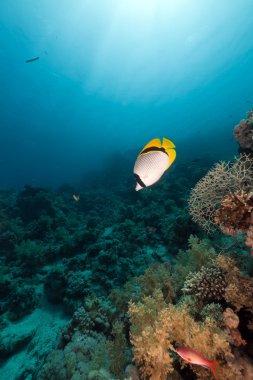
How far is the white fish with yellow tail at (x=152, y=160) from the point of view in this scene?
1548 millimetres

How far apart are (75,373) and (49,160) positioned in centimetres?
13056

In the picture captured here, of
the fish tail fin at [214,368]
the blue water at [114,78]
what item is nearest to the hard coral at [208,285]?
the fish tail fin at [214,368]

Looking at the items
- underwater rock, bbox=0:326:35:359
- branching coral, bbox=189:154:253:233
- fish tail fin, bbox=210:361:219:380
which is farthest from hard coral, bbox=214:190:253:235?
underwater rock, bbox=0:326:35:359

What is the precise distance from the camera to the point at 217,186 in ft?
12.6

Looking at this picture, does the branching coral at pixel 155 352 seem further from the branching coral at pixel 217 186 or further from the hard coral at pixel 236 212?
the branching coral at pixel 217 186

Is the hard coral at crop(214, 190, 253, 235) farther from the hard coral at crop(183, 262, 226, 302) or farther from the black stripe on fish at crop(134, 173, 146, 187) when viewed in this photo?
the black stripe on fish at crop(134, 173, 146, 187)

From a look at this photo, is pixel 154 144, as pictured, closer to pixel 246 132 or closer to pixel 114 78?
pixel 246 132

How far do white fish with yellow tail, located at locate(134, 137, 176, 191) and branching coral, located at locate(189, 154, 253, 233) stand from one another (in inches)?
95.1

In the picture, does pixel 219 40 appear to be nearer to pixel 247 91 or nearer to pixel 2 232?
pixel 247 91

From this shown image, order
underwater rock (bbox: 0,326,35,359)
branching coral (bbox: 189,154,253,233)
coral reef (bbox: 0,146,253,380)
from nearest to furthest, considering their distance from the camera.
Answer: coral reef (bbox: 0,146,253,380), branching coral (bbox: 189,154,253,233), underwater rock (bbox: 0,326,35,359)

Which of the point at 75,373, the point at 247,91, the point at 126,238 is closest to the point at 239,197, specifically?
the point at 75,373

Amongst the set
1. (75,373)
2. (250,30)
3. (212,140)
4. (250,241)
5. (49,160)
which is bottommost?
(75,373)

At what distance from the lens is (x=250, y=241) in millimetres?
2314

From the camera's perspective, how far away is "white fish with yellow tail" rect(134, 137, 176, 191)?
155cm
